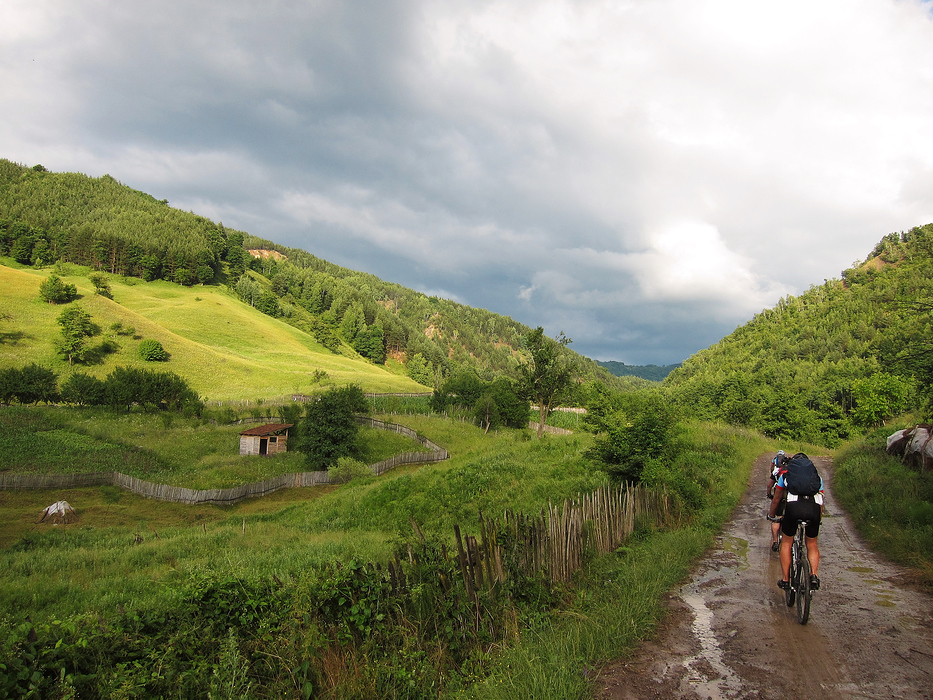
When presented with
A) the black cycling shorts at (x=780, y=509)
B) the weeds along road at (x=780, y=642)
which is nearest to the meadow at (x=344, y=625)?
the weeds along road at (x=780, y=642)

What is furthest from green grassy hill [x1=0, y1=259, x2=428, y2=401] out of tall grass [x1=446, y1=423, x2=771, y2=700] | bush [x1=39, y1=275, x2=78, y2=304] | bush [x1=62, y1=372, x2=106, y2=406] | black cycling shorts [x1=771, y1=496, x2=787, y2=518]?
black cycling shorts [x1=771, y1=496, x2=787, y2=518]

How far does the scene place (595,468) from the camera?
1978 centimetres

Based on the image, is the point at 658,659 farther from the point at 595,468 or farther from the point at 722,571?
the point at 595,468

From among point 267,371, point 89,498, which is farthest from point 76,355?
point 89,498

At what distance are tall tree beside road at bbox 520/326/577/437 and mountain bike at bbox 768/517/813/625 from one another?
2975 cm

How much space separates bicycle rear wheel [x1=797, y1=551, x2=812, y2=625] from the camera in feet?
19.8

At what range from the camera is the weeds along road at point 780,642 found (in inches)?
183

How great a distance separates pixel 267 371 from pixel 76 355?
24.9 meters

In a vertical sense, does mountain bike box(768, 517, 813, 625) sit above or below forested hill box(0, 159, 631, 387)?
below

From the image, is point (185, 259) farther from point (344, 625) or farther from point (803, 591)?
point (803, 591)

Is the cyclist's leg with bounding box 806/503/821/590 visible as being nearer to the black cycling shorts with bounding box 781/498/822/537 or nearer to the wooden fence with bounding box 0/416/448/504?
the black cycling shorts with bounding box 781/498/822/537

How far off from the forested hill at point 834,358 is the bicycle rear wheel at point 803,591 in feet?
22.6

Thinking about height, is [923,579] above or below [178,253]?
below

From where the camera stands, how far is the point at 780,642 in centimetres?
559
